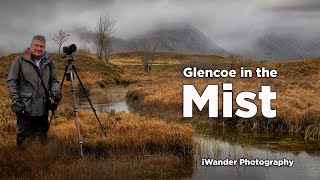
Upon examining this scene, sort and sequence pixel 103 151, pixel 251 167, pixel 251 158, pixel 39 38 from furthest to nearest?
pixel 251 158 → pixel 251 167 → pixel 103 151 → pixel 39 38

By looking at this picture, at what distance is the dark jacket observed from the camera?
898cm

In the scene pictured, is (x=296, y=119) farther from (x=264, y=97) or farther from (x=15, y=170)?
(x=15, y=170)

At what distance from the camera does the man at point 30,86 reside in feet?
29.4

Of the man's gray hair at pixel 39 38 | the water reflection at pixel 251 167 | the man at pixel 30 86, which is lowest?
the water reflection at pixel 251 167

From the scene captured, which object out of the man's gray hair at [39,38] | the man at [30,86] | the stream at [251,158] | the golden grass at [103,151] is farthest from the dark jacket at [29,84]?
the stream at [251,158]


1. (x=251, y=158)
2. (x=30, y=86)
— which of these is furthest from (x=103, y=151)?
(x=251, y=158)

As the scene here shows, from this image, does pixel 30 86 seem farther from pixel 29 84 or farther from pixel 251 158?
pixel 251 158

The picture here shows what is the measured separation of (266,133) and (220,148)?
13.1ft

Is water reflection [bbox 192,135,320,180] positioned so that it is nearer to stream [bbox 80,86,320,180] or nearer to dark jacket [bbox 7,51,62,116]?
stream [bbox 80,86,320,180]

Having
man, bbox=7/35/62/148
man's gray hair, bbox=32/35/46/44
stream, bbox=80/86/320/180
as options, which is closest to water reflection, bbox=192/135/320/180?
stream, bbox=80/86/320/180

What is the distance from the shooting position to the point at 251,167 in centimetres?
1166

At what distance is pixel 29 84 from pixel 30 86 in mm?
51

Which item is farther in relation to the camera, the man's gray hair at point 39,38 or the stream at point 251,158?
the stream at point 251,158

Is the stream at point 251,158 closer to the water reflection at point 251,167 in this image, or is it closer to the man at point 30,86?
the water reflection at point 251,167
